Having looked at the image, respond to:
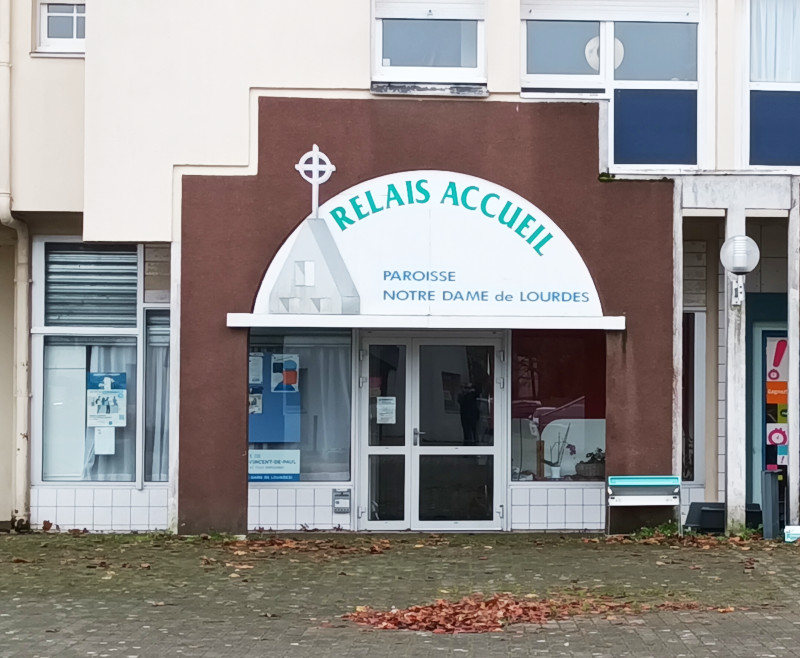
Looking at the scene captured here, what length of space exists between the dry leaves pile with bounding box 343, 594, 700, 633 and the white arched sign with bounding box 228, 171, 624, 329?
4015 millimetres

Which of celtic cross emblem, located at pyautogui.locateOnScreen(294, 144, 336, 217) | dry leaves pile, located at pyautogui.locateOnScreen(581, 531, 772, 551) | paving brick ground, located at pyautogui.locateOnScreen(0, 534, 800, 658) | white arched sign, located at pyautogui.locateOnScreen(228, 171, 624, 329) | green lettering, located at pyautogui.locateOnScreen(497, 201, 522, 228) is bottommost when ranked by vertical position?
paving brick ground, located at pyautogui.locateOnScreen(0, 534, 800, 658)

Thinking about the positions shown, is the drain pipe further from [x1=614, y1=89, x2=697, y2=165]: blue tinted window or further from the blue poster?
[x1=614, y1=89, x2=697, y2=165]: blue tinted window

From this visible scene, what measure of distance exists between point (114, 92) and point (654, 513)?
680cm

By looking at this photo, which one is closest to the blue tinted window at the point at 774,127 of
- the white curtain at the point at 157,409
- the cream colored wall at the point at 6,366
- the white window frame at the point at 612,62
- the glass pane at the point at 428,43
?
the white window frame at the point at 612,62

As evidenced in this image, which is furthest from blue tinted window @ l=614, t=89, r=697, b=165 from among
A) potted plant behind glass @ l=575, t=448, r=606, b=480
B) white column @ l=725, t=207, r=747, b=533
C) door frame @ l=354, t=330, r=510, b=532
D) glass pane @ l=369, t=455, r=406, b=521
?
glass pane @ l=369, t=455, r=406, b=521

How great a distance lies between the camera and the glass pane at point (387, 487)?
14891 millimetres

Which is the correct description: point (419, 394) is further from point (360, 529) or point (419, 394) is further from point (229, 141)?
point (229, 141)

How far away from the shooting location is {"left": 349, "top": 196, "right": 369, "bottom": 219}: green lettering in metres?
13.6

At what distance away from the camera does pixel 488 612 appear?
9570mm

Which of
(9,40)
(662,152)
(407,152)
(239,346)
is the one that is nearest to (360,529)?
(239,346)

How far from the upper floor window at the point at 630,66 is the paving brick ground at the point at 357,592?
14.1 ft

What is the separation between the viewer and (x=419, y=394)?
14938mm

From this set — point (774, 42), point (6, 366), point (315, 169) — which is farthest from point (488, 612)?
point (774, 42)

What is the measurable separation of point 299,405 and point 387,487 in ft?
4.35
